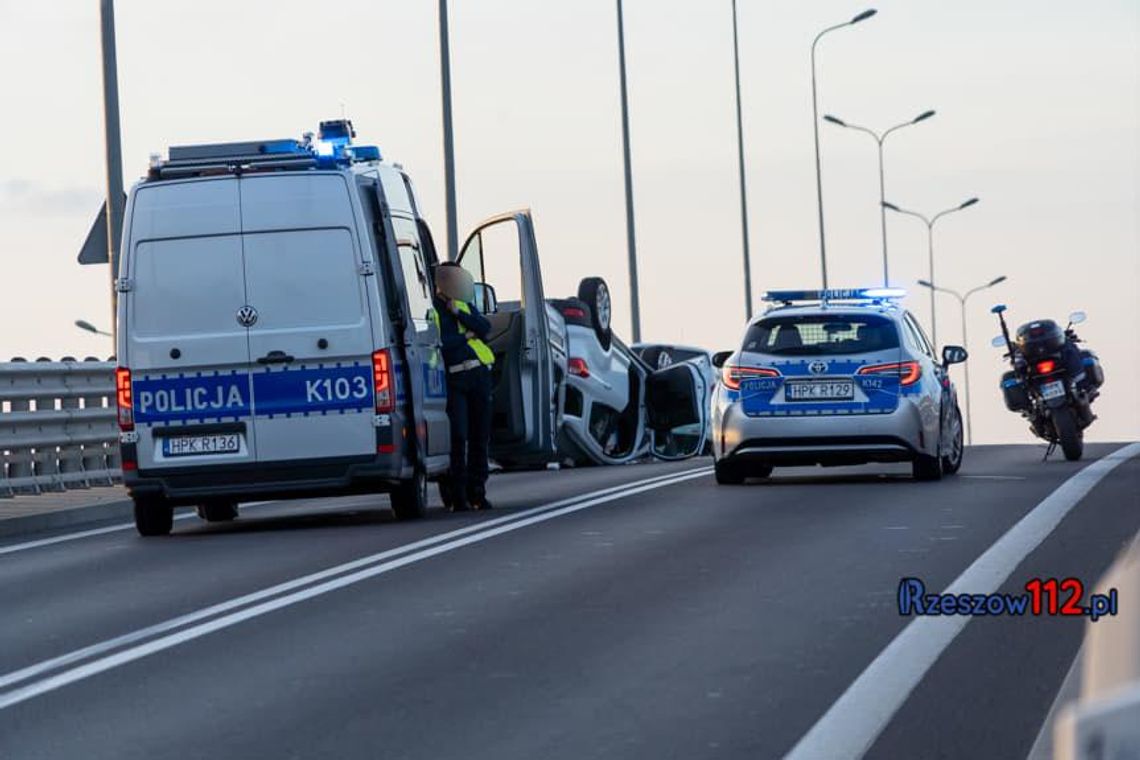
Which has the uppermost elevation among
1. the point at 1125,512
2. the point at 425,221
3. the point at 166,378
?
the point at 425,221

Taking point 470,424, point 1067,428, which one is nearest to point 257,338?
point 470,424

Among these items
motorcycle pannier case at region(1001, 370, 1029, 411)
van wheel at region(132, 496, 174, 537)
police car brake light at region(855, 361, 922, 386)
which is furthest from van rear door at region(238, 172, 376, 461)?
motorcycle pannier case at region(1001, 370, 1029, 411)

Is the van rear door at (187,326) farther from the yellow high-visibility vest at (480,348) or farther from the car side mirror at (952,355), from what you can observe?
the car side mirror at (952,355)

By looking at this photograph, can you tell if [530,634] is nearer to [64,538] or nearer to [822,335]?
[64,538]

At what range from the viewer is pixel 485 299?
679 inches

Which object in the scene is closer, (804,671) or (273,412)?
(804,671)

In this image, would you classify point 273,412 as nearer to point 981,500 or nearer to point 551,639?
point 981,500

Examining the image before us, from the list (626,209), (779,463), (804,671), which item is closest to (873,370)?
(779,463)

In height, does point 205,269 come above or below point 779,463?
above

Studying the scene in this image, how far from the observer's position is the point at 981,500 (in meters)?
15.3

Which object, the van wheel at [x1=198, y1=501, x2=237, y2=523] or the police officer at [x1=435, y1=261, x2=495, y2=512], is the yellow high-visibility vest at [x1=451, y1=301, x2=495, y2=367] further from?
the van wheel at [x1=198, y1=501, x2=237, y2=523]

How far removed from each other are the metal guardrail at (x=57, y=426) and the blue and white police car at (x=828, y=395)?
6.40 metres

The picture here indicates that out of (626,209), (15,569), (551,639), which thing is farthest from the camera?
(626,209)

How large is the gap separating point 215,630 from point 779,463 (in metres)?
9.53
